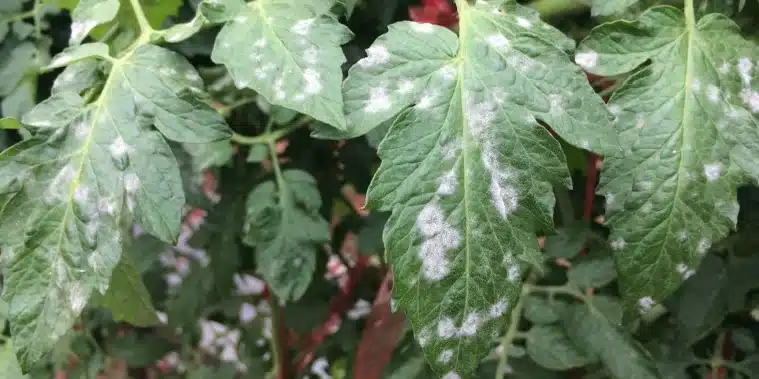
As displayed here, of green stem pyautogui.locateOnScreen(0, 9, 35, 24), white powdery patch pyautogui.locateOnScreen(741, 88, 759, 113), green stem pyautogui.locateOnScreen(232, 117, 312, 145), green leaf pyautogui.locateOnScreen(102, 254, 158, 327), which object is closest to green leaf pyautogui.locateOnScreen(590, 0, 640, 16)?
white powdery patch pyautogui.locateOnScreen(741, 88, 759, 113)

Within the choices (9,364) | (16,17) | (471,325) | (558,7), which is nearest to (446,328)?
(471,325)

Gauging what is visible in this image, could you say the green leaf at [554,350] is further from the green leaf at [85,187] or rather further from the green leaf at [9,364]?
the green leaf at [9,364]

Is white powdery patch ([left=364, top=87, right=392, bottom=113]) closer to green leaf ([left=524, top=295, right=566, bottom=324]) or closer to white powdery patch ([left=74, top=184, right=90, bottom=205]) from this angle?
white powdery patch ([left=74, top=184, right=90, bottom=205])

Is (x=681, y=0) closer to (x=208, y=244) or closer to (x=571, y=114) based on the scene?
(x=571, y=114)

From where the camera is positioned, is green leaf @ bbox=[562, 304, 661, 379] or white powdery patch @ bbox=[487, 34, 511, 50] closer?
white powdery patch @ bbox=[487, 34, 511, 50]

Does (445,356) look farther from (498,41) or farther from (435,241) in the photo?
(498,41)

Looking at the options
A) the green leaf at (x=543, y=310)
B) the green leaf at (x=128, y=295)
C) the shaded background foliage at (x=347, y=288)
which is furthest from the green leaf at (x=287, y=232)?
the green leaf at (x=543, y=310)

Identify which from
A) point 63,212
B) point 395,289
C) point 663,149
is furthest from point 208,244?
point 663,149

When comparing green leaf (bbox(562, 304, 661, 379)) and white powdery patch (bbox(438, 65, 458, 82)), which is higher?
white powdery patch (bbox(438, 65, 458, 82))
